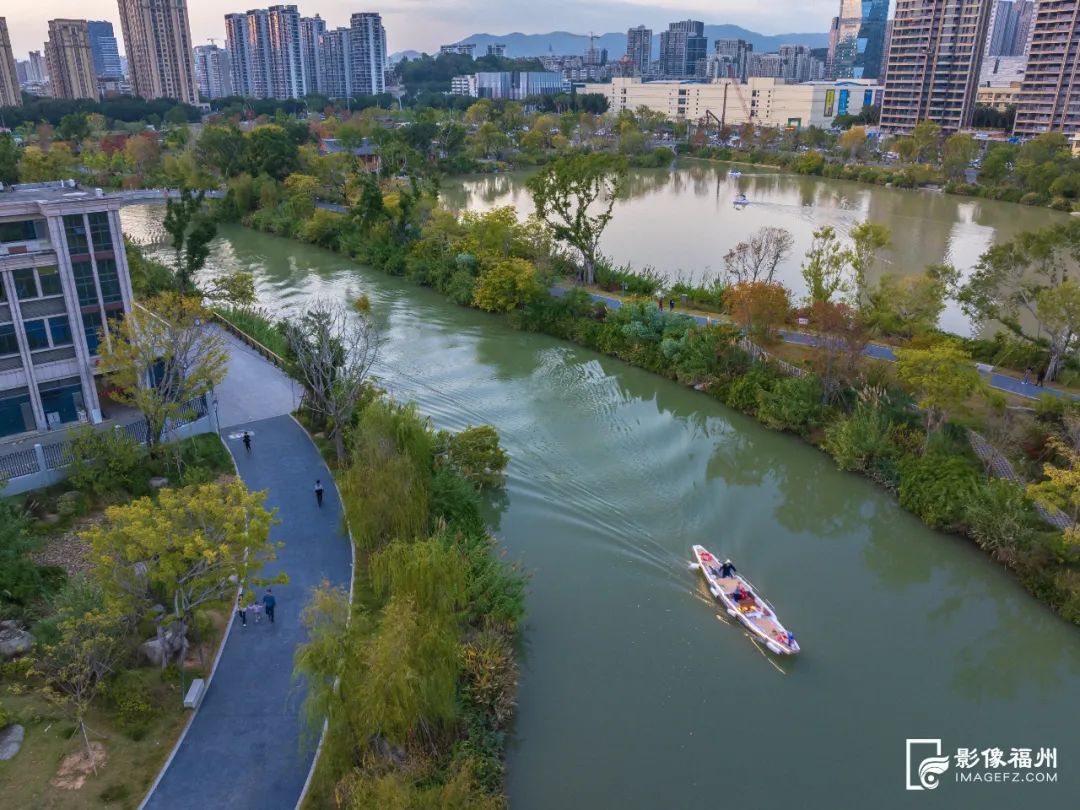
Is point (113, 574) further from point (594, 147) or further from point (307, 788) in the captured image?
point (594, 147)

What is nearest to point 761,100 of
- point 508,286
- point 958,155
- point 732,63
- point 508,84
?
point 958,155

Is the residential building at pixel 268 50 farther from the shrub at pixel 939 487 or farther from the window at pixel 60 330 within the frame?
the shrub at pixel 939 487

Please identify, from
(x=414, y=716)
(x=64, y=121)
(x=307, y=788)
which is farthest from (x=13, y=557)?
(x=64, y=121)

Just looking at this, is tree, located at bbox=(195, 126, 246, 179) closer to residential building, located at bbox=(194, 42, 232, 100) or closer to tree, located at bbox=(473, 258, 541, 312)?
tree, located at bbox=(473, 258, 541, 312)

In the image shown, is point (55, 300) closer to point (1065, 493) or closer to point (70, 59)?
point (1065, 493)

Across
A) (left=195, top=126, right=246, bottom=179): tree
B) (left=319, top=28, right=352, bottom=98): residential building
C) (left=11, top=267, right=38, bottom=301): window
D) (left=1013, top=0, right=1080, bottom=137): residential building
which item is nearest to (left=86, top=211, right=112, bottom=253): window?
(left=11, top=267, right=38, bottom=301): window

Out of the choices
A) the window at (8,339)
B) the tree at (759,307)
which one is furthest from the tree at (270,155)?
the tree at (759,307)

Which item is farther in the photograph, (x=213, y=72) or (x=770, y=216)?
(x=213, y=72)
